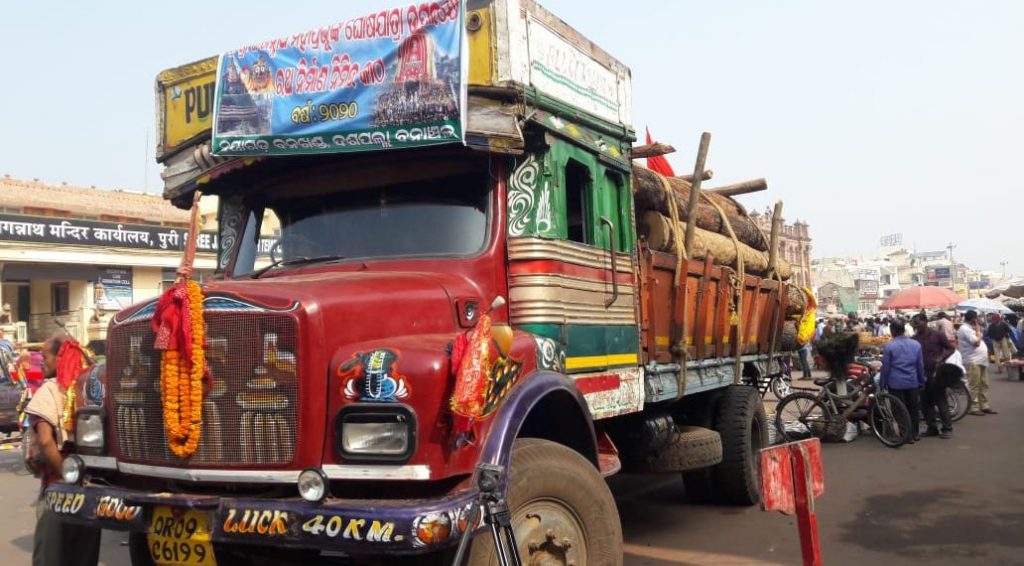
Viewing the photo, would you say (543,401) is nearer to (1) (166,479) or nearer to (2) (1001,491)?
(1) (166,479)

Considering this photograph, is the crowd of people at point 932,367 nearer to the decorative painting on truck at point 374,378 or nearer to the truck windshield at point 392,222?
the truck windshield at point 392,222

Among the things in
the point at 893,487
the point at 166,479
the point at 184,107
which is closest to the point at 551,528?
the point at 166,479

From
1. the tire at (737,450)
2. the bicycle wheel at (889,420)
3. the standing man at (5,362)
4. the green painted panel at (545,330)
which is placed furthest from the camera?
the standing man at (5,362)

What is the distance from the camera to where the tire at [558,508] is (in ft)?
11.1

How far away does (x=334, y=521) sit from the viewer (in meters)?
2.84

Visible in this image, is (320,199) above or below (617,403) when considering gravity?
above

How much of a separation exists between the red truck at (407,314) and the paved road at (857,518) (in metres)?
0.71

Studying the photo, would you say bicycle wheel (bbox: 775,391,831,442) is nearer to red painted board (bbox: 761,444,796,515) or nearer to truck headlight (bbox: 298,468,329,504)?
red painted board (bbox: 761,444,796,515)

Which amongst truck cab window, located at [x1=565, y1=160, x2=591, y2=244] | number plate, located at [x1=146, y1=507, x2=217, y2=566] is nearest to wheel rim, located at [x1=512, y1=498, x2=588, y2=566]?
number plate, located at [x1=146, y1=507, x2=217, y2=566]

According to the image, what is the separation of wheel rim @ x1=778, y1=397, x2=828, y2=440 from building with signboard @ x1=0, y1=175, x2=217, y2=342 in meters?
19.2

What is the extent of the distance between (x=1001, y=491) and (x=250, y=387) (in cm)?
691

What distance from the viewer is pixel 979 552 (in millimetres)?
5527

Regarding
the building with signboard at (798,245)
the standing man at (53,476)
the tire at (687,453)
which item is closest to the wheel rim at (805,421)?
the tire at (687,453)

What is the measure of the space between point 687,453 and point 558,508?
2.51 metres
